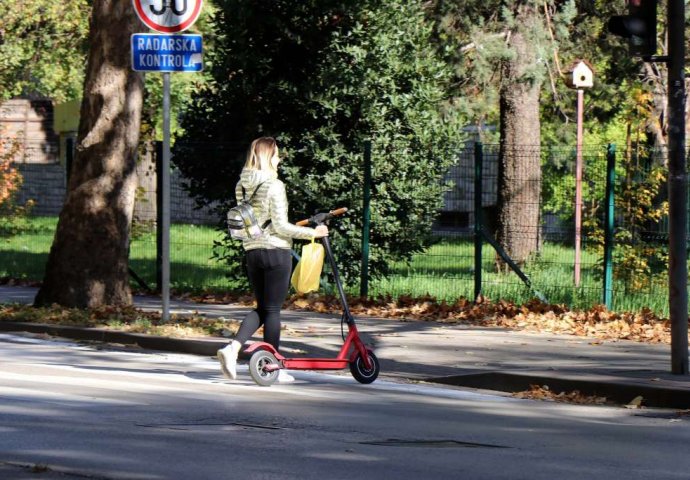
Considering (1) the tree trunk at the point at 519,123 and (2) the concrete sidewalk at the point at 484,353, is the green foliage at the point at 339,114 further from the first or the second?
(2) the concrete sidewalk at the point at 484,353

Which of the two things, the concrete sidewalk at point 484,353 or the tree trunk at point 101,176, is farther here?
the tree trunk at point 101,176

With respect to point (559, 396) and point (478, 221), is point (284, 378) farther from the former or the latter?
point (478, 221)

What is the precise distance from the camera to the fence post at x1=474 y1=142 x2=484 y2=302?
700 inches

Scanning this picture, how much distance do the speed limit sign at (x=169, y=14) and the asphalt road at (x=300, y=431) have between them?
3.86 m

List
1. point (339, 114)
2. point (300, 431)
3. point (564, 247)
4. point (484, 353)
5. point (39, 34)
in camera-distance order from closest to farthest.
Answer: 1. point (300, 431)
2. point (484, 353)
3. point (564, 247)
4. point (339, 114)
5. point (39, 34)

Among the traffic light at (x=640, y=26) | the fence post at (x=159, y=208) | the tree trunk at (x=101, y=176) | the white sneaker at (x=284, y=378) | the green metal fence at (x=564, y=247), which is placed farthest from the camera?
the fence post at (x=159, y=208)

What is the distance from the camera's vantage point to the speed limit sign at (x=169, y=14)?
14344mm

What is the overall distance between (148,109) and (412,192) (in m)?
18.5

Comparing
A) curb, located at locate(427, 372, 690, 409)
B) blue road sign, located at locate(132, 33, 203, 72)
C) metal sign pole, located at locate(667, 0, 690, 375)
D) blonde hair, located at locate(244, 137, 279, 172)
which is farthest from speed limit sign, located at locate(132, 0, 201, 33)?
metal sign pole, located at locate(667, 0, 690, 375)

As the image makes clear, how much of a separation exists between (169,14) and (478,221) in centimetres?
524

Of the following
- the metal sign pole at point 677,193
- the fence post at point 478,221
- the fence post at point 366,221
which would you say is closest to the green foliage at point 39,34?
the fence post at point 366,221

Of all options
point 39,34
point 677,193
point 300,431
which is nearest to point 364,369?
point 300,431

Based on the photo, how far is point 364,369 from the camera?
11.6m

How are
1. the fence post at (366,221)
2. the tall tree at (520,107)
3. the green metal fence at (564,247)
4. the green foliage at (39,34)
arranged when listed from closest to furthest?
the green metal fence at (564,247) → the fence post at (366,221) → the tall tree at (520,107) → the green foliage at (39,34)
